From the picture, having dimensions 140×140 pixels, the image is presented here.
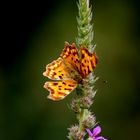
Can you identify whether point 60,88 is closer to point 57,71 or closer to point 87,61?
point 87,61

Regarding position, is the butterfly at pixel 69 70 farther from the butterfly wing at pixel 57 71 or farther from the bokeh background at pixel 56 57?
the bokeh background at pixel 56 57

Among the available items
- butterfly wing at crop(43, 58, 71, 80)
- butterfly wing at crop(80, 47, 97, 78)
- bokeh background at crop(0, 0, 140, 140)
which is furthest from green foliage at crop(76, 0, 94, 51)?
bokeh background at crop(0, 0, 140, 140)

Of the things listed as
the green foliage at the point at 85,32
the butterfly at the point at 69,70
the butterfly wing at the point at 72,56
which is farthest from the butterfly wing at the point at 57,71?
the green foliage at the point at 85,32

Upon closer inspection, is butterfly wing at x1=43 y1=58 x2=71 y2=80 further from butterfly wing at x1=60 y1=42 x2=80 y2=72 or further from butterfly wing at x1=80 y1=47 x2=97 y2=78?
butterfly wing at x1=80 y1=47 x2=97 y2=78

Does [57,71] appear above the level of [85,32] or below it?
below

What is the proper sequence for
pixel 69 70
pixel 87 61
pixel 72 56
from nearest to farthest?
pixel 87 61
pixel 72 56
pixel 69 70

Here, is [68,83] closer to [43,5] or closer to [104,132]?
[104,132]

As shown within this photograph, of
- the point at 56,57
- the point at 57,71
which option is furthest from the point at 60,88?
the point at 56,57
